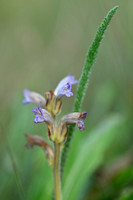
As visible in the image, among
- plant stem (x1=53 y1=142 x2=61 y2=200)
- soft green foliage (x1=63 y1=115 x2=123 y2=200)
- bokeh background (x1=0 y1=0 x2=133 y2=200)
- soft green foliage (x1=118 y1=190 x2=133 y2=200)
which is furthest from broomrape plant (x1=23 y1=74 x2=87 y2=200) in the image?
soft green foliage (x1=63 y1=115 x2=123 y2=200)

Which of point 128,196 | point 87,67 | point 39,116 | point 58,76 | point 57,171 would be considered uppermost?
point 58,76

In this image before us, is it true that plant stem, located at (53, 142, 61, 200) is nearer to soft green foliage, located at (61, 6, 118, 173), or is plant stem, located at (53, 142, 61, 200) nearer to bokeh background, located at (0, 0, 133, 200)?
soft green foliage, located at (61, 6, 118, 173)

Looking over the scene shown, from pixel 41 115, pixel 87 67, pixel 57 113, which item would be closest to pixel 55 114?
pixel 57 113

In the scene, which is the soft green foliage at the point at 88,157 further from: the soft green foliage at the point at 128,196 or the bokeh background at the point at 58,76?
the soft green foliage at the point at 128,196

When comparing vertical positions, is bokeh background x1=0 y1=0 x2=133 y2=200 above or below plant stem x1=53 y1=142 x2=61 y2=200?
above

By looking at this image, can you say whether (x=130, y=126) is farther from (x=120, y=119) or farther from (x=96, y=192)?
(x=96, y=192)

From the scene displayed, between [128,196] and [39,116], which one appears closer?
[39,116]

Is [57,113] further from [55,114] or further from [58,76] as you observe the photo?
[58,76]
